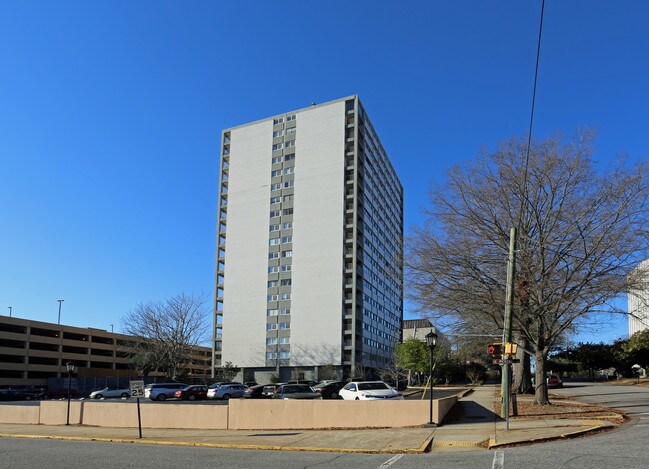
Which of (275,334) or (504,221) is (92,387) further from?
(504,221)

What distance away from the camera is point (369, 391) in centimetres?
2755

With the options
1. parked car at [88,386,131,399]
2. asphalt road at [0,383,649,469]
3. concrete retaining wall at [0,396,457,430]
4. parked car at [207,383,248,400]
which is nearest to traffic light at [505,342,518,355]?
concrete retaining wall at [0,396,457,430]

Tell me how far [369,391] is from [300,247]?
207ft

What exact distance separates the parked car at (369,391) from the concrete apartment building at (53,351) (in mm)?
60222

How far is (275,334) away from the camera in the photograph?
293 feet

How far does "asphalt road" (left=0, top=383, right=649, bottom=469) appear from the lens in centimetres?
1144

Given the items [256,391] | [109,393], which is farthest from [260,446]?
[109,393]

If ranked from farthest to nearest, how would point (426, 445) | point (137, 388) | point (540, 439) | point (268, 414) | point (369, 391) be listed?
1. point (369, 391)
2. point (268, 414)
3. point (137, 388)
4. point (540, 439)
5. point (426, 445)

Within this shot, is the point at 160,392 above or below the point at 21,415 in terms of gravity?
below

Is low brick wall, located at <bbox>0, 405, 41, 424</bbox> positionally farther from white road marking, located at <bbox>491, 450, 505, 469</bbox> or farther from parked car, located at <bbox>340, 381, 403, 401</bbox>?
white road marking, located at <bbox>491, 450, 505, 469</bbox>

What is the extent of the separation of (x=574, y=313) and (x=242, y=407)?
553 inches

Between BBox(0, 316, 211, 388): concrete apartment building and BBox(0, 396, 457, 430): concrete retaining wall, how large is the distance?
6154 cm

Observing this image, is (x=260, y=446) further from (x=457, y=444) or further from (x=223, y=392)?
(x=223, y=392)

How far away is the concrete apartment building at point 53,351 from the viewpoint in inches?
3600
